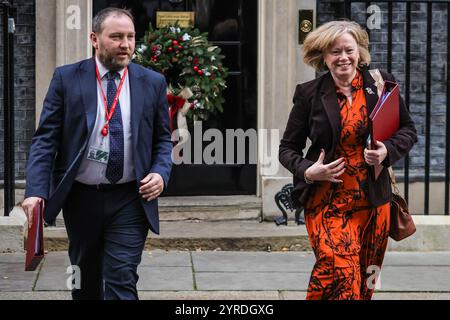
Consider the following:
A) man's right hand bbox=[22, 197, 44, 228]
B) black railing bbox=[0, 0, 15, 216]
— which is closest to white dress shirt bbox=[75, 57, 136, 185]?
man's right hand bbox=[22, 197, 44, 228]

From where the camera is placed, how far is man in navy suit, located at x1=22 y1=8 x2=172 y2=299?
5398 mm

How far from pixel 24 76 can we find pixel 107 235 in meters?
4.43

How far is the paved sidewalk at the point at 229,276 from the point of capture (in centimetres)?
744

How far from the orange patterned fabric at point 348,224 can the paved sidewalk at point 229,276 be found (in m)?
1.87

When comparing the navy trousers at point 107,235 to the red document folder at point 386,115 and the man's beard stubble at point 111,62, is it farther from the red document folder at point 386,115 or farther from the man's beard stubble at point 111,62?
the red document folder at point 386,115

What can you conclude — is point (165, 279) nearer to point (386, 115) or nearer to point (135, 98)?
point (135, 98)

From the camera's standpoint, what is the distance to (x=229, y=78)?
32.6 ft

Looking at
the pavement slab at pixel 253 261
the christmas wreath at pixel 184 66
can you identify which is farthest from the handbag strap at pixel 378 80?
the christmas wreath at pixel 184 66

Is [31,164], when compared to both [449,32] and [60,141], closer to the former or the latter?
[60,141]

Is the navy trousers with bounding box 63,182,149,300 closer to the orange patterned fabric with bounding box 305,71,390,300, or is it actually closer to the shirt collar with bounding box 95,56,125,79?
the shirt collar with bounding box 95,56,125,79

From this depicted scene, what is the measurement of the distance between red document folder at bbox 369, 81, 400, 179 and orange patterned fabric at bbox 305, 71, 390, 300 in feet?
0.33

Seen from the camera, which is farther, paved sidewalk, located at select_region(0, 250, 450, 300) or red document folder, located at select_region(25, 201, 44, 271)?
paved sidewalk, located at select_region(0, 250, 450, 300)

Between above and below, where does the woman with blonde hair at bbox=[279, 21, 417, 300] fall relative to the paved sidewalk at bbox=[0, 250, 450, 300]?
above
